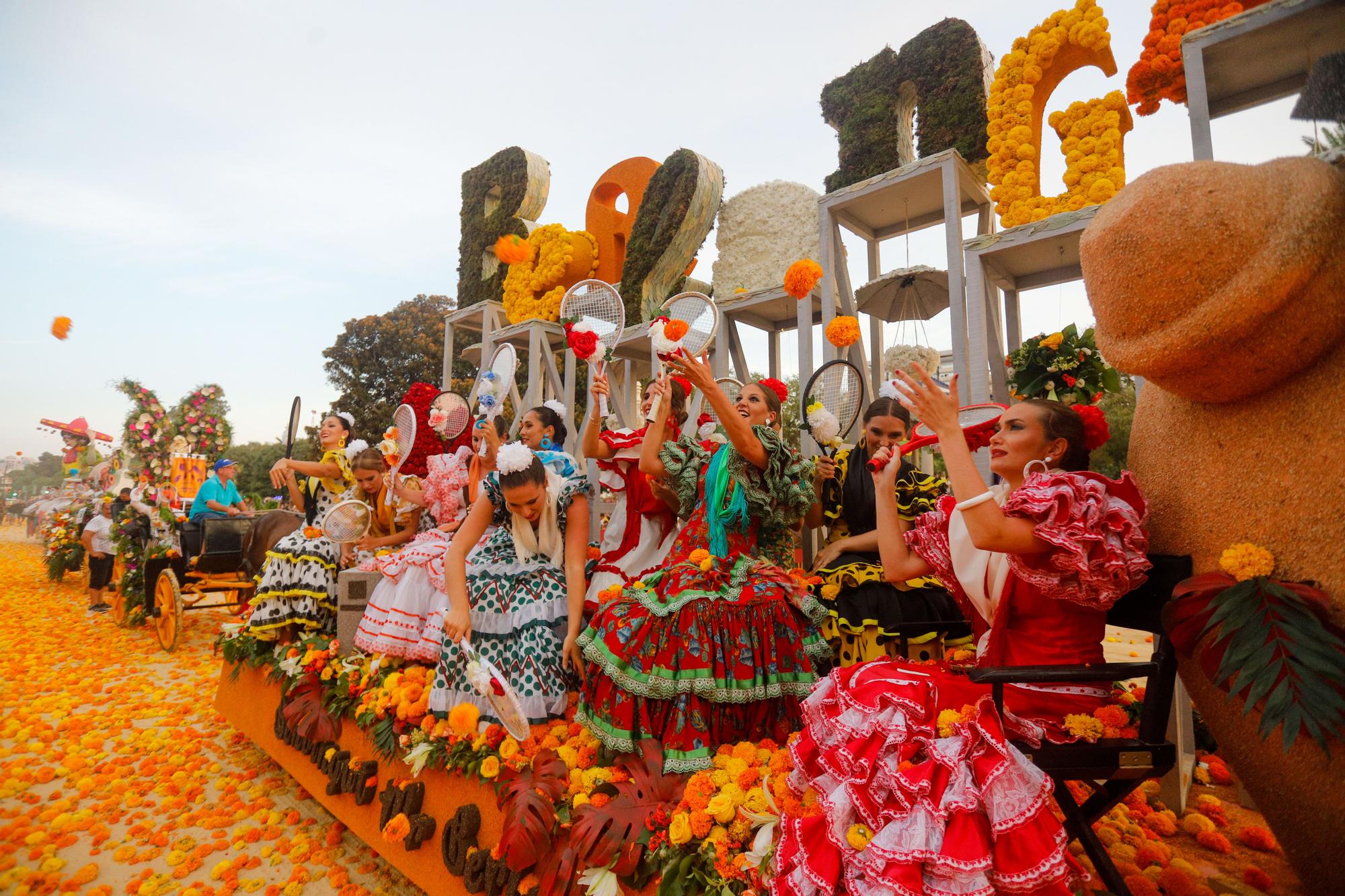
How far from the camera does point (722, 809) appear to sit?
2082mm

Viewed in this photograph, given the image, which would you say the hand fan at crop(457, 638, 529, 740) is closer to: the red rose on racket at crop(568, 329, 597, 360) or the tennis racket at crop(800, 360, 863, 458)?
the red rose on racket at crop(568, 329, 597, 360)

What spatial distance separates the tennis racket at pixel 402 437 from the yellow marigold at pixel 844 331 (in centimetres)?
328

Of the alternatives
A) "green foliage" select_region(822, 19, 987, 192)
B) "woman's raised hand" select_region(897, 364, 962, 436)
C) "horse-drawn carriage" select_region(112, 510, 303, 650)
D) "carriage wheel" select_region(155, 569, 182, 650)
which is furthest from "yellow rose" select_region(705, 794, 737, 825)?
"carriage wheel" select_region(155, 569, 182, 650)

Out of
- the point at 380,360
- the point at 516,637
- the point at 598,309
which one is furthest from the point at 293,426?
the point at 380,360

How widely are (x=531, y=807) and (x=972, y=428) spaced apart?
2.14 m

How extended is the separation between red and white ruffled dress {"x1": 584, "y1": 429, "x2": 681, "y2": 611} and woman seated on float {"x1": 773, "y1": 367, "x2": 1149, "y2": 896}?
1.93m

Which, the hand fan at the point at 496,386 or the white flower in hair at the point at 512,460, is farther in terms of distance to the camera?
the hand fan at the point at 496,386

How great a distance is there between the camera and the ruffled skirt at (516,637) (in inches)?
123

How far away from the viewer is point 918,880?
4.87 feet

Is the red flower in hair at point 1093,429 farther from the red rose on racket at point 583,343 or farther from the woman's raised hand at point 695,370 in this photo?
the red rose on racket at point 583,343

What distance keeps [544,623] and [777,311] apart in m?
5.06

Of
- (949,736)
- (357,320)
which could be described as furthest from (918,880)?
(357,320)

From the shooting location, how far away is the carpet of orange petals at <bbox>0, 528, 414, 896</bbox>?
3.22 meters

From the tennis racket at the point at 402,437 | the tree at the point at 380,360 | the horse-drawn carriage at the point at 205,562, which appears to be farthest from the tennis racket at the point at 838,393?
the tree at the point at 380,360
